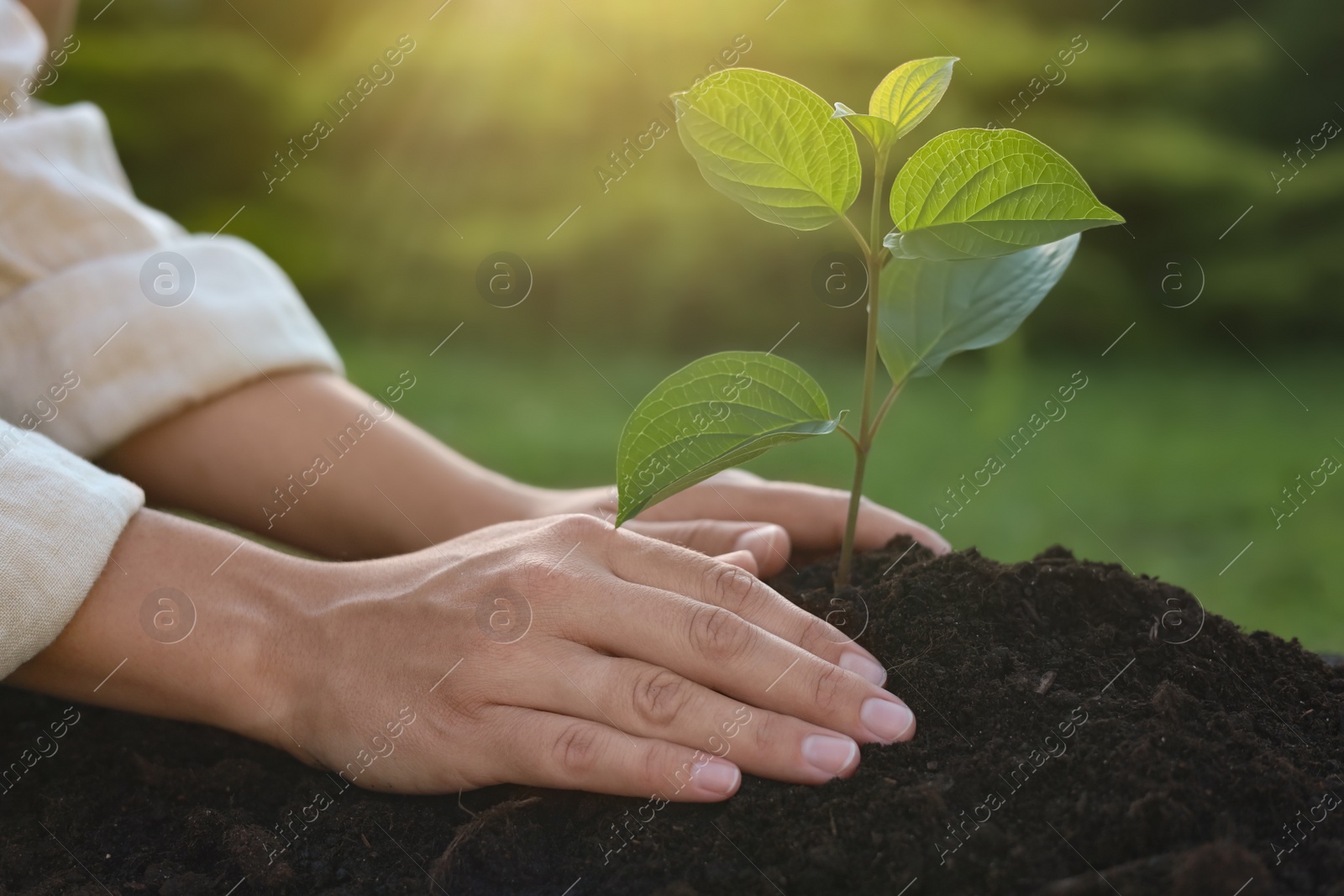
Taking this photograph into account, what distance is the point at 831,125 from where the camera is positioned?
79cm

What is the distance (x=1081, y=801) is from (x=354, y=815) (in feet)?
1.86

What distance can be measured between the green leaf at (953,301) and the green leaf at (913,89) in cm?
15

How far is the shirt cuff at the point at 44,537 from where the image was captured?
2.60ft

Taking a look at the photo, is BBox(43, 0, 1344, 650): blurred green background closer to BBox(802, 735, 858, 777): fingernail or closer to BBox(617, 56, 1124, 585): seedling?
BBox(617, 56, 1124, 585): seedling

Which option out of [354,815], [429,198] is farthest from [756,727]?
[429,198]

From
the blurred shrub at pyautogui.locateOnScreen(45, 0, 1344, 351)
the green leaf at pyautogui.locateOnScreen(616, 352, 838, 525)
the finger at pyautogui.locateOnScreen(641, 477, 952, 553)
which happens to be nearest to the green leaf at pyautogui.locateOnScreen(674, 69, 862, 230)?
the green leaf at pyautogui.locateOnScreen(616, 352, 838, 525)

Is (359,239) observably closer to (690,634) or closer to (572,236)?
(572,236)

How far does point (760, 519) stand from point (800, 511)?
0.05m

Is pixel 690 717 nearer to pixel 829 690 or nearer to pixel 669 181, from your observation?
pixel 829 690

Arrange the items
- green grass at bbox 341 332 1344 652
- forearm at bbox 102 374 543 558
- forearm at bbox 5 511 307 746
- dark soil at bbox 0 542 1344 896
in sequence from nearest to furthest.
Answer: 1. dark soil at bbox 0 542 1344 896
2. forearm at bbox 5 511 307 746
3. forearm at bbox 102 374 543 558
4. green grass at bbox 341 332 1344 652

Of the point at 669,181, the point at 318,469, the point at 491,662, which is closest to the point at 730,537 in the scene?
the point at 491,662

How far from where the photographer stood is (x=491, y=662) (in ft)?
2.59

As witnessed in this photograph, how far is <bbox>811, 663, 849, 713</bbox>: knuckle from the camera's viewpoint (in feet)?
2.48

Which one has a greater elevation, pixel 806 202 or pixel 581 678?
pixel 806 202
